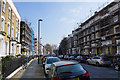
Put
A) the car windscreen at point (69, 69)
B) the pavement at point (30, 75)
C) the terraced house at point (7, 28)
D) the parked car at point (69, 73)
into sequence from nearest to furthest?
the parked car at point (69, 73)
the car windscreen at point (69, 69)
the pavement at point (30, 75)
the terraced house at point (7, 28)

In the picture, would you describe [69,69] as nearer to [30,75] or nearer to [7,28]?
[30,75]

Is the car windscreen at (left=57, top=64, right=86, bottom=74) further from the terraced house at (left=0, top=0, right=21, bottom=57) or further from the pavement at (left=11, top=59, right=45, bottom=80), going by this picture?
the terraced house at (left=0, top=0, right=21, bottom=57)

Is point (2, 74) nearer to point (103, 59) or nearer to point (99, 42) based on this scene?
point (103, 59)

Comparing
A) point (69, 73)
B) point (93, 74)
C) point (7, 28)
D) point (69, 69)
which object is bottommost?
point (93, 74)

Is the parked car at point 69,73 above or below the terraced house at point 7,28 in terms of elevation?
below

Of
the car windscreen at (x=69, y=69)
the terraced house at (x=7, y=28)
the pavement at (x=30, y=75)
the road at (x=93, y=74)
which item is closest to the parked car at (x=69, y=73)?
the car windscreen at (x=69, y=69)

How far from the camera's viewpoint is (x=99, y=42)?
3553cm

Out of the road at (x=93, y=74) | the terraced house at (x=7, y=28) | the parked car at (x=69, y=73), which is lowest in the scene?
the road at (x=93, y=74)

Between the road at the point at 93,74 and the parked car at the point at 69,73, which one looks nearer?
the parked car at the point at 69,73

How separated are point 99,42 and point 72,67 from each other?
30689 mm

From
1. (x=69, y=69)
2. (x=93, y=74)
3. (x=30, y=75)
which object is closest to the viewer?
(x=69, y=69)

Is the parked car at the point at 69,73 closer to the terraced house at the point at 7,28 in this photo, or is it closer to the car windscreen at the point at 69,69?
the car windscreen at the point at 69,69

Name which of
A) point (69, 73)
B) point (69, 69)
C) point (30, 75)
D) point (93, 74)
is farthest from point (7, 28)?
point (69, 73)

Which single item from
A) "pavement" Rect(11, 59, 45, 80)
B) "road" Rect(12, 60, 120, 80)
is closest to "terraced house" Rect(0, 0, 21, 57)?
"pavement" Rect(11, 59, 45, 80)
